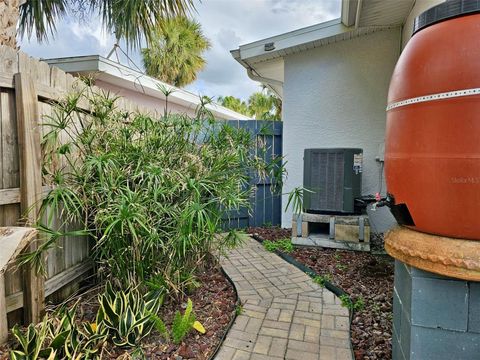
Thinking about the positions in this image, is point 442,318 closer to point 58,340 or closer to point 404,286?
point 404,286

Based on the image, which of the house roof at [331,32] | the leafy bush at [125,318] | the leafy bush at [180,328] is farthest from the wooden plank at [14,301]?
the house roof at [331,32]

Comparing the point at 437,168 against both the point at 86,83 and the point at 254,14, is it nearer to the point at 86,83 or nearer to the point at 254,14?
the point at 86,83

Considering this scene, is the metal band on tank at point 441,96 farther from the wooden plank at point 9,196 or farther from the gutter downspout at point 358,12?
the gutter downspout at point 358,12

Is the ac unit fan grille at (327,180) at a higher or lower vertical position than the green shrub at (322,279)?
higher

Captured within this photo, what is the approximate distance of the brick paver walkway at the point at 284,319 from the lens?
2.04m

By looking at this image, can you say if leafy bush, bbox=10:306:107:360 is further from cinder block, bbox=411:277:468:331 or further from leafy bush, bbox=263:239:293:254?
leafy bush, bbox=263:239:293:254

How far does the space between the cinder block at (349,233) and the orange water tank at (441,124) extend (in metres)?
2.70

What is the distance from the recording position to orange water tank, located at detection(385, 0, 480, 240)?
1.12m

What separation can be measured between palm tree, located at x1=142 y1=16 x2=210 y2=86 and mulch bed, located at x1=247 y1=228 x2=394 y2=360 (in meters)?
11.0

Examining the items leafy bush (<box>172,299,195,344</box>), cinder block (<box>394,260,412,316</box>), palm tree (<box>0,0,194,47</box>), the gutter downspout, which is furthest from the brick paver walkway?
the gutter downspout

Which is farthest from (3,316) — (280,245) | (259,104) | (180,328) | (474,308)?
(259,104)

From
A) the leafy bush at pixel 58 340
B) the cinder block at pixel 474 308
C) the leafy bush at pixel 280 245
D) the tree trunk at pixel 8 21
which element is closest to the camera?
the cinder block at pixel 474 308

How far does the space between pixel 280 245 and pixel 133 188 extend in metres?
2.60

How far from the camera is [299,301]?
2.75 m
